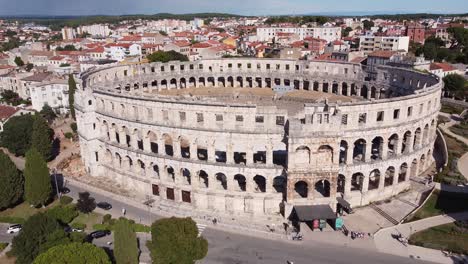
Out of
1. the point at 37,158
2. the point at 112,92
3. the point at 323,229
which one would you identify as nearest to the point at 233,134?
the point at 323,229

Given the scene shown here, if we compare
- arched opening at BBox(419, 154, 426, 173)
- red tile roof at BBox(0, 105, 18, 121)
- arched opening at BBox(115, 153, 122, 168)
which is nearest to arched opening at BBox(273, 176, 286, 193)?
arched opening at BBox(419, 154, 426, 173)

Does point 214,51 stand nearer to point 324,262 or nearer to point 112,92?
point 112,92

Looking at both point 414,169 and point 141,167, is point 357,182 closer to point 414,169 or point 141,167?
point 414,169

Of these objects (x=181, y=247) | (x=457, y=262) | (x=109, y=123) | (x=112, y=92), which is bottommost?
(x=457, y=262)

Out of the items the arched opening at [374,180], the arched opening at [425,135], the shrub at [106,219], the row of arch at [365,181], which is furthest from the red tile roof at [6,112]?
the arched opening at [425,135]

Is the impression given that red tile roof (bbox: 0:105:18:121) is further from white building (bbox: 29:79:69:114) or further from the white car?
the white car

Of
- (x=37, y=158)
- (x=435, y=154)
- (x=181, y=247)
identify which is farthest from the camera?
(x=435, y=154)

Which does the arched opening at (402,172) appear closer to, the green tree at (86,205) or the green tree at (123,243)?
the green tree at (123,243)
